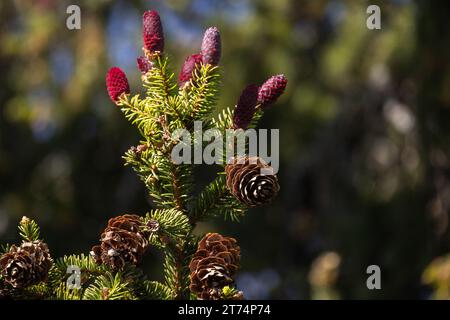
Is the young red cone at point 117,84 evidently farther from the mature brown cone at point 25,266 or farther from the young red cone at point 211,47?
the mature brown cone at point 25,266

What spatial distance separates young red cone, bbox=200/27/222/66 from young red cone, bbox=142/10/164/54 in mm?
64

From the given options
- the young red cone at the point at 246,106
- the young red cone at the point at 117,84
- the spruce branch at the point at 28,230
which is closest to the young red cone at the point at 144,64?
the young red cone at the point at 117,84

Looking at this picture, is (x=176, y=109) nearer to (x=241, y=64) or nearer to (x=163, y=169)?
(x=163, y=169)

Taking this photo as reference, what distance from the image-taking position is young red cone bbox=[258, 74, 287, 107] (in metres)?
A: 1.12

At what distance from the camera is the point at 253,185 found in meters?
1.02

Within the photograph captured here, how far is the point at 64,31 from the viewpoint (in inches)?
190

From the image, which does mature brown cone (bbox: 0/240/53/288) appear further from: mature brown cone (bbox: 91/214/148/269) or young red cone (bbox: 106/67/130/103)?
young red cone (bbox: 106/67/130/103)

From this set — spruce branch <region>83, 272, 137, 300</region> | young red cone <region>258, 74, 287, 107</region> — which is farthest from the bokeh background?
spruce branch <region>83, 272, 137, 300</region>

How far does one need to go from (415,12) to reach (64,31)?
246 cm

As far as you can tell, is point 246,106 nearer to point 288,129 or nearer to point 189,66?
point 189,66

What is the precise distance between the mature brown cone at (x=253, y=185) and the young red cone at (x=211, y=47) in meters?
0.18

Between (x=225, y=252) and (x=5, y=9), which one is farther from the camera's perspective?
(x=5, y=9)
